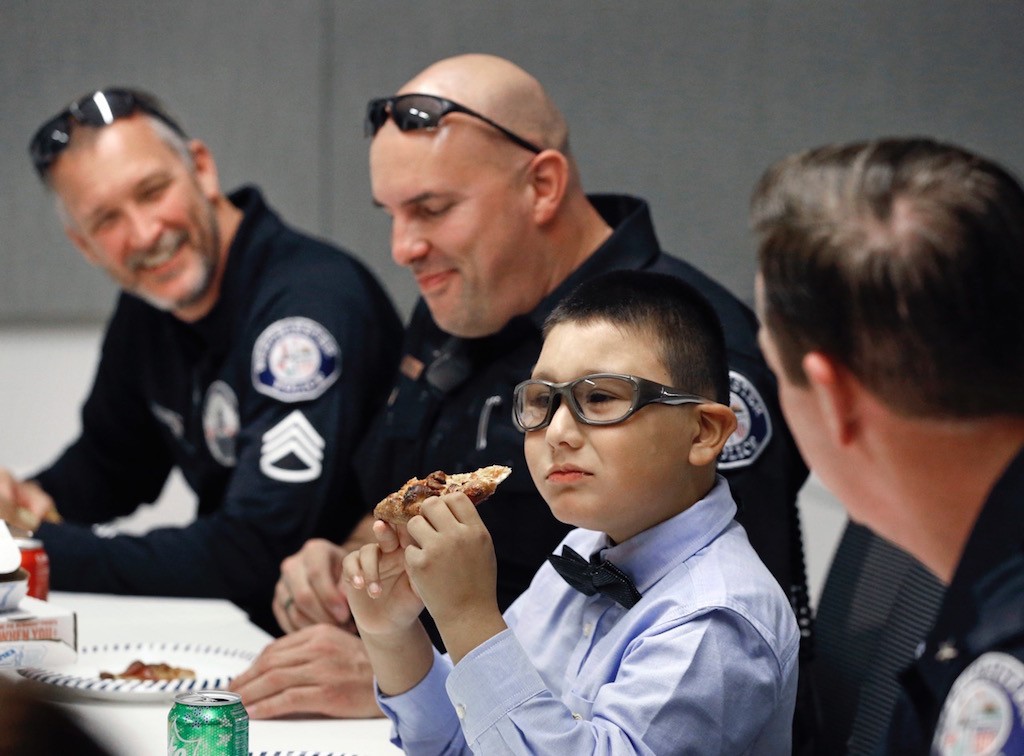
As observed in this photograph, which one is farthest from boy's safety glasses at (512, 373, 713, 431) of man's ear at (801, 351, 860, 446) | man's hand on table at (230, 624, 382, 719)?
man's hand on table at (230, 624, 382, 719)

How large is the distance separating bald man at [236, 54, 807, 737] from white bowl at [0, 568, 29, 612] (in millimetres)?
456

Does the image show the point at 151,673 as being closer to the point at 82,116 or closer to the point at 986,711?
the point at 986,711

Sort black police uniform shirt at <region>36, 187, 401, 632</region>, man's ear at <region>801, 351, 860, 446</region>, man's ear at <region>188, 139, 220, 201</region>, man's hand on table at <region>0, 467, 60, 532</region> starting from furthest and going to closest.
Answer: man's ear at <region>188, 139, 220, 201</region> < black police uniform shirt at <region>36, 187, 401, 632</region> < man's hand on table at <region>0, 467, 60, 532</region> < man's ear at <region>801, 351, 860, 446</region>

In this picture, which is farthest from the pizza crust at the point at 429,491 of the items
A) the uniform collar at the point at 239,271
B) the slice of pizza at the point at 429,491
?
the uniform collar at the point at 239,271

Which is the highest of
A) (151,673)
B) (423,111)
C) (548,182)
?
(423,111)

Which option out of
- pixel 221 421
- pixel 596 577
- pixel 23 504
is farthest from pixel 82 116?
pixel 596 577

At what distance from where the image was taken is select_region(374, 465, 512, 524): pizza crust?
137 centimetres

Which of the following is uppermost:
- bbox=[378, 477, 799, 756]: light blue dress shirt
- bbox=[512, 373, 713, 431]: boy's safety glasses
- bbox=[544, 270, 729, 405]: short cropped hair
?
bbox=[544, 270, 729, 405]: short cropped hair

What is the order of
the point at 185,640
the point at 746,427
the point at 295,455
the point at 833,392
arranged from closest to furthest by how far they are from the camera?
the point at 833,392 → the point at 746,427 → the point at 185,640 → the point at 295,455

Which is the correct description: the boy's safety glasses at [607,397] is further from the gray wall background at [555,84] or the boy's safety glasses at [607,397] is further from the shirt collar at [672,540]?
the gray wall background at [555,84]

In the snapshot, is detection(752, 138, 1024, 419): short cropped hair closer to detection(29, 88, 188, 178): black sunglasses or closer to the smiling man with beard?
the smiling man with beard

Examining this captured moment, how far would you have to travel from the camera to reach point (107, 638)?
2197 millimetres

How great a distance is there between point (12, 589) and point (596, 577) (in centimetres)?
79

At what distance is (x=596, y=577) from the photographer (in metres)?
1.40
